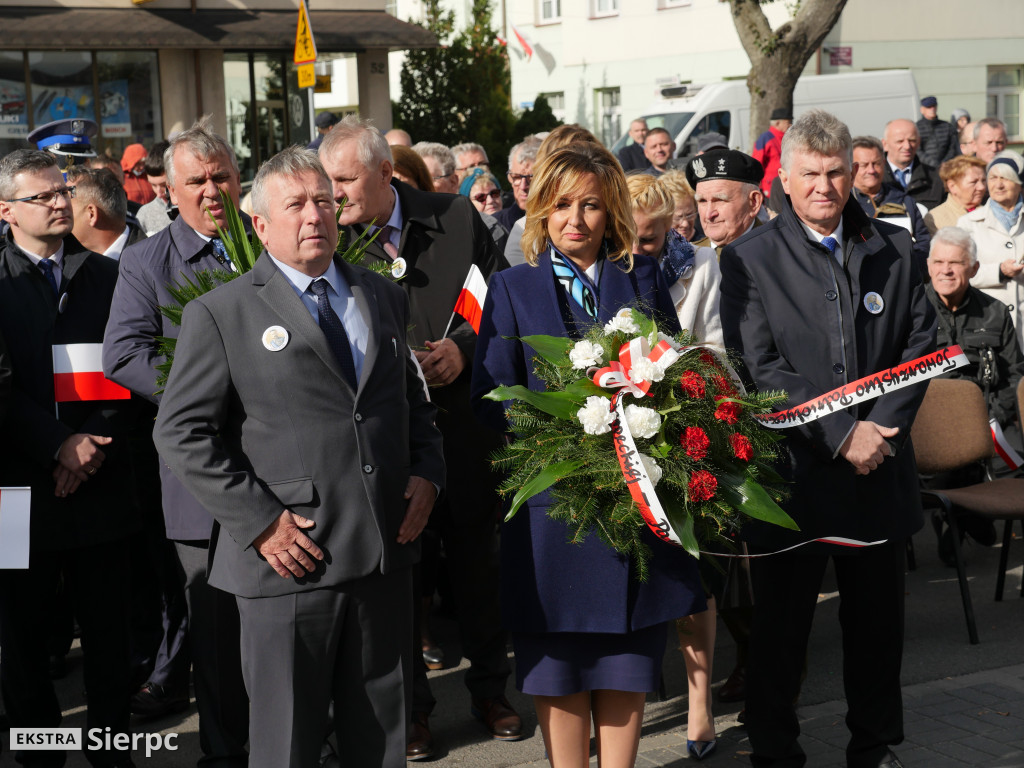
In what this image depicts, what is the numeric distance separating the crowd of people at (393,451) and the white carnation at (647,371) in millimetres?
494

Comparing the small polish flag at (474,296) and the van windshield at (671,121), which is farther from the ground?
the van windshield at (671,121)

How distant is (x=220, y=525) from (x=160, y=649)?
2.27 m

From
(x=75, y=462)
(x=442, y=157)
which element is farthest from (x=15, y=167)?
(x=442, y=157)

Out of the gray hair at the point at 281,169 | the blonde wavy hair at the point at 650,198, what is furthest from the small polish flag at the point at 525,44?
the gray hair at the point at 281,169

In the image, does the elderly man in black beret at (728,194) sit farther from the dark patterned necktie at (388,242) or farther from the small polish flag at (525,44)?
the small polish flag at (525,44)

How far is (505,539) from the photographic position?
3.93 meters

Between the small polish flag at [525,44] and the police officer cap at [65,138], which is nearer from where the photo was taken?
the police officer cap at [65,138]

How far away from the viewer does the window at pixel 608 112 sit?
106 ft

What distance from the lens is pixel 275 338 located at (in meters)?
3.37

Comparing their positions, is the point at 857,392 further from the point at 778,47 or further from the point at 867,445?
the point at 778,47

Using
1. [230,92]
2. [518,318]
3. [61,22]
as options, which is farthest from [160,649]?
[230,92]

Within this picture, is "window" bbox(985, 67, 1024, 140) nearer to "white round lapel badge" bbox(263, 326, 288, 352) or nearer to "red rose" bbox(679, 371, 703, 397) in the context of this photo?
"red rose" bbox(679, 371, 703, 397)

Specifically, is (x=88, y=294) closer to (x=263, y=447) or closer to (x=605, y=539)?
(x=263, y=447)

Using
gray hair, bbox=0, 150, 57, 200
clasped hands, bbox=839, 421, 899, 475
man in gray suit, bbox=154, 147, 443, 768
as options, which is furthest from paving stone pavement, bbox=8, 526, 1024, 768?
gray hair, bbox=0, 150, 57, 200
